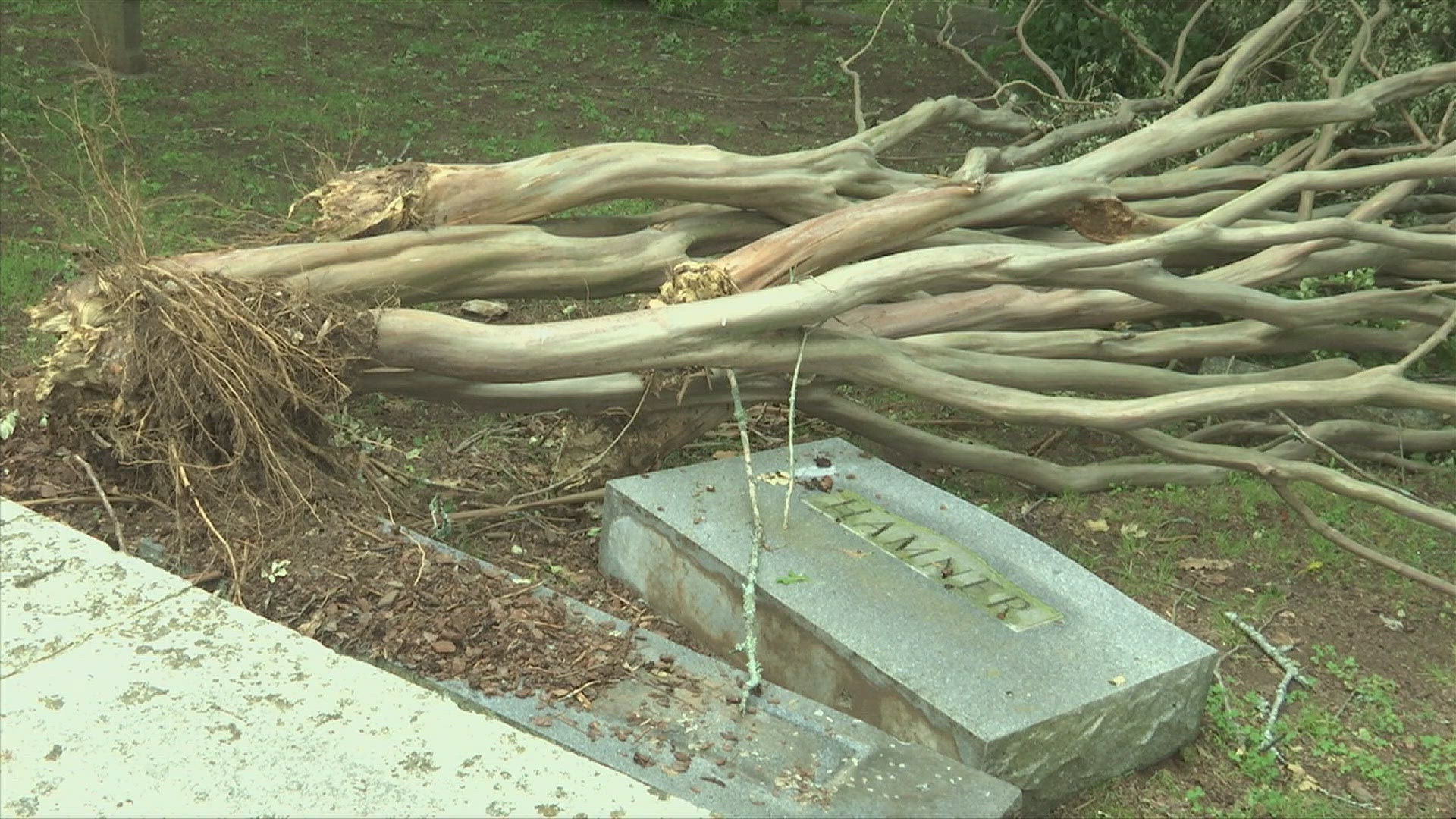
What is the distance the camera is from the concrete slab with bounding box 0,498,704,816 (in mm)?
2684

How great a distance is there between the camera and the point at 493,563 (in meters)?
4.30

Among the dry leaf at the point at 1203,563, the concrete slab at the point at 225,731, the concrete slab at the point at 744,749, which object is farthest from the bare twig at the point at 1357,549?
the concrete slab at the point at 225,731

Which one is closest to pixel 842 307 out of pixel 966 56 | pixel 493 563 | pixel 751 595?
pixel 751 595

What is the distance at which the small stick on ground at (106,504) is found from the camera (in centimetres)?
383

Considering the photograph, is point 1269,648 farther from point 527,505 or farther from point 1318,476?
point 527,505

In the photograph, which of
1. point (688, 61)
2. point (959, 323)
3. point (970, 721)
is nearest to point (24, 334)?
point (959, 323)

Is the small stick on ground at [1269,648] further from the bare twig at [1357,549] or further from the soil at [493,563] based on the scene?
the bare twig at [1357,549]

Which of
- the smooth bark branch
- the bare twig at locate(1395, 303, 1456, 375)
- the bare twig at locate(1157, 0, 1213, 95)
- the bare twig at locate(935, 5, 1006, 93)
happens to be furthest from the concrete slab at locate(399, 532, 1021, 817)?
the bare twig at locate(1157, 0, 1213, 95)

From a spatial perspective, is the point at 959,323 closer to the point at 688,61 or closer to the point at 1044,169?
the point at 1044,169

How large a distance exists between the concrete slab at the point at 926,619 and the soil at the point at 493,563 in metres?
0.20

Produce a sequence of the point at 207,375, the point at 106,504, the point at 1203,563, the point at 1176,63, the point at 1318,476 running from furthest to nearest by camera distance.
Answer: the point at 1176,63 → the point at 1203,563 → the point at 1318,476 → the point at 106,504 → the point at 207,375

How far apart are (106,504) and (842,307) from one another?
2.19 metres

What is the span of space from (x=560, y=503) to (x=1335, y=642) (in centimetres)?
243

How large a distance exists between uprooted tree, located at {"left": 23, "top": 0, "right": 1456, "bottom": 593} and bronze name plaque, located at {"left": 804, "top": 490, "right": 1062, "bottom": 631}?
457 mm
